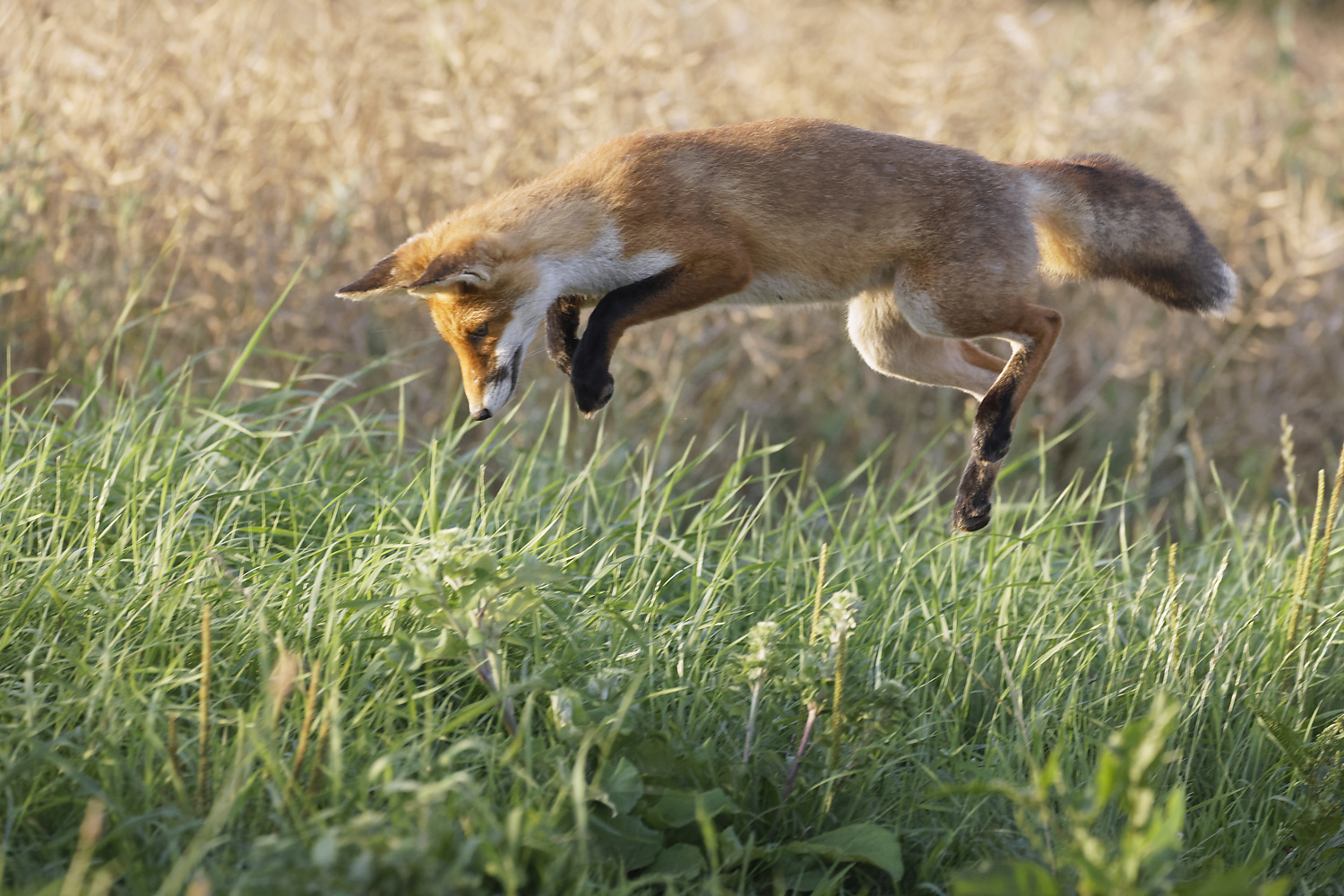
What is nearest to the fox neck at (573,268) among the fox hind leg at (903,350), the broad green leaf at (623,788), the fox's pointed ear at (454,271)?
the fox's pointed ear at (454,271)

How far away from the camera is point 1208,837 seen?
10.2 feet

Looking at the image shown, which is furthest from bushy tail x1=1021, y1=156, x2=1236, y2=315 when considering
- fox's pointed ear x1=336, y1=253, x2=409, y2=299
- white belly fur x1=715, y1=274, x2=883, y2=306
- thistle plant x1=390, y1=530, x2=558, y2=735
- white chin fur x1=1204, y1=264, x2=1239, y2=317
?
thistle plant x1=390, y1=530, x2=558, y2=735

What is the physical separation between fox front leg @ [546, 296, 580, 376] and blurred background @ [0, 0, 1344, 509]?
1.97 meters

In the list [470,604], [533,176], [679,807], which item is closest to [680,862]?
[679,807]

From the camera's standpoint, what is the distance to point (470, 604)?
8.55 ft

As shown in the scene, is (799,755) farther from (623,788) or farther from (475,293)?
(475,293)

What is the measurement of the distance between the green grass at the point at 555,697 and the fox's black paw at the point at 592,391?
17.2 inches

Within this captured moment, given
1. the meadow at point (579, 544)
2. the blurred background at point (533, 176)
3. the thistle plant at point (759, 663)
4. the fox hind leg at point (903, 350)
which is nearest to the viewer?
the meadow at point (579, 544)

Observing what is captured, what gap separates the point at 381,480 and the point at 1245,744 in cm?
307

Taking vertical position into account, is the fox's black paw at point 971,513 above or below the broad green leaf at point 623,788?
above

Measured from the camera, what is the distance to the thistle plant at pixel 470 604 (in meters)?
2.61

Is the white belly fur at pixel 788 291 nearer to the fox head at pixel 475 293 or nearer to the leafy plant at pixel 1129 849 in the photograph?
the fox head at pixel 475 293

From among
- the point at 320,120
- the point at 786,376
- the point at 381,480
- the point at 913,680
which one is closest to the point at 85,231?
the point at 320,120

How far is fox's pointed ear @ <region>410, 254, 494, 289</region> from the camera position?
10.4 feet
